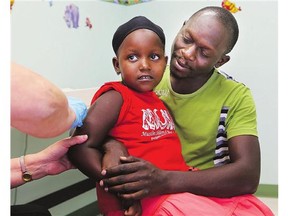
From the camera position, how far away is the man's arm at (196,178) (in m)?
1.02

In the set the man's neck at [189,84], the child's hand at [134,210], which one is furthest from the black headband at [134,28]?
the child's hand at [134,210]

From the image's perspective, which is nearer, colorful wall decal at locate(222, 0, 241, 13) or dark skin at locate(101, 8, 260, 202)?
dark skin at locate(101, 8, 260, 202)

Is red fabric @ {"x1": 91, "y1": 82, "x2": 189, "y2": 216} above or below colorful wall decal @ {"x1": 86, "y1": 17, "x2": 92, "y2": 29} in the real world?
below

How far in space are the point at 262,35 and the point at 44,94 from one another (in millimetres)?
2860

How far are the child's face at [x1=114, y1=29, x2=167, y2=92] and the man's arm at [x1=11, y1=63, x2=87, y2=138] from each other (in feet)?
1.08

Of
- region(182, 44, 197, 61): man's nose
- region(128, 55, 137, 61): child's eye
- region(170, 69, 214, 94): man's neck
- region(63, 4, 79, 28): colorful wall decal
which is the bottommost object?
region(170, 69, 214, 94): man's neck

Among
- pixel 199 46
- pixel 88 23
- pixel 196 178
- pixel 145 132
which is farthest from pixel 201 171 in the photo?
pixel 88 23

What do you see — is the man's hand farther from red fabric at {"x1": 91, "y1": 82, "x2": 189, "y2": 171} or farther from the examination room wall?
the examination room wall

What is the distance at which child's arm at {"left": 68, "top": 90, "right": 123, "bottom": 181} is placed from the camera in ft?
3.54

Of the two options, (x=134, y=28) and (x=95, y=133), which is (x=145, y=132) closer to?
(x=95, y=133)

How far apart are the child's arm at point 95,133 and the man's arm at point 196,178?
2.4 inches

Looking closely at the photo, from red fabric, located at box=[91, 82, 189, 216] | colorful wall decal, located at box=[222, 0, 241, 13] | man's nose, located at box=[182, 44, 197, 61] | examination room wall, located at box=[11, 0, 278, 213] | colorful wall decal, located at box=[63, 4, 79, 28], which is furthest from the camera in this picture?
colorful wall decal, located at box=[222, 0, 241, 13]

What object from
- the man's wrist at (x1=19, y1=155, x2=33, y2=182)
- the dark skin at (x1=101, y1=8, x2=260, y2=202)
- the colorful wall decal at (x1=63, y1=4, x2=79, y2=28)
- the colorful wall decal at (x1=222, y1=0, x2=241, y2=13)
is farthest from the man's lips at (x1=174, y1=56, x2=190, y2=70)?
the colorful wall decal at (x1=222, y1=0, x2=241, y2=13)

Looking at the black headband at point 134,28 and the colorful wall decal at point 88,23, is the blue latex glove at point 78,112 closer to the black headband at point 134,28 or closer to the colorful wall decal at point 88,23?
the black headband at point 134,28
